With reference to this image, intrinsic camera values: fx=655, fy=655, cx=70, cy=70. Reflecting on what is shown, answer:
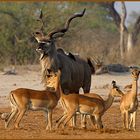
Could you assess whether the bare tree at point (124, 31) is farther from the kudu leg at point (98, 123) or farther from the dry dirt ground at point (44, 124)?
the kudu leg at point (98, 123)

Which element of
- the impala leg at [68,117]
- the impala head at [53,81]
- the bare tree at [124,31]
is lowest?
the bare tree at [124,31]

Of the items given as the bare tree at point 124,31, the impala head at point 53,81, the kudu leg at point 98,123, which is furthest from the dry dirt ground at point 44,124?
the bare tree at point 124,31

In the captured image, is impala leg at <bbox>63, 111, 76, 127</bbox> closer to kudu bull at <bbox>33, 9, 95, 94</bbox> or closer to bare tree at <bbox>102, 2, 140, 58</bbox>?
Answer: kudu bull at <bbox>33, 9, 95, 94</bbox>

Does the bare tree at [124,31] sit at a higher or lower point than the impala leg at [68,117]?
lower

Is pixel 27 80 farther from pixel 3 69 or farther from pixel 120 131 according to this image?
pixel 120 131

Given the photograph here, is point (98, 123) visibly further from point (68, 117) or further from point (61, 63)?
point (61, 63)

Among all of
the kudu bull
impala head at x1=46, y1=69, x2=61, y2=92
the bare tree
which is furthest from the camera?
the bare tree

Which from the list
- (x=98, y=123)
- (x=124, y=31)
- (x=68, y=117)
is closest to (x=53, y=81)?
(x=68, y=117)

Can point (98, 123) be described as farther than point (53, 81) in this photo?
No

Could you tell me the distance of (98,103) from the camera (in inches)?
449

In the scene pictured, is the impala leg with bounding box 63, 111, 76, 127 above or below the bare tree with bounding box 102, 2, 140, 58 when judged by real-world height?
above

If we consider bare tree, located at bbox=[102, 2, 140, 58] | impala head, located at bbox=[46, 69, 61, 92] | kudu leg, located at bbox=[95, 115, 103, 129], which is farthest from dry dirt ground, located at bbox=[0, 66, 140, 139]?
bare tree, located at bbox=[102, 2, 140, 58]

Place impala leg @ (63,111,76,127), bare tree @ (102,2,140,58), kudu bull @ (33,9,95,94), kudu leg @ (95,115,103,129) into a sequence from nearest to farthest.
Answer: impala leg @ (63,111,76,127) → kudu leg @ (95,115,103,129) → kudu bull @ (33,9,95,94) → bare tree @ (102,2,140,58)

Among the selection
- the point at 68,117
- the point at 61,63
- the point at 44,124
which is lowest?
the point at 44,124
